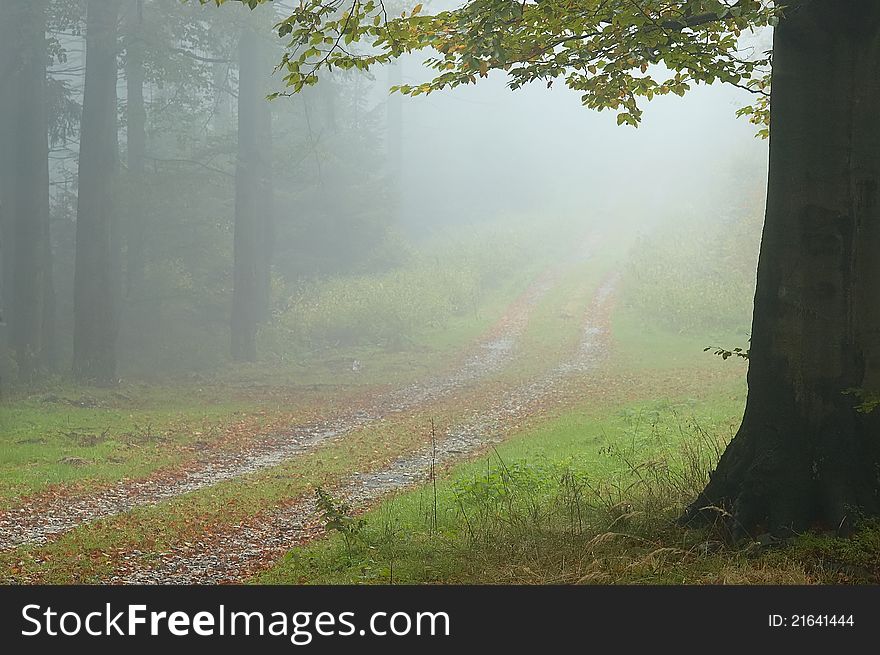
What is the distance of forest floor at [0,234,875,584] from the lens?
20.3 feet

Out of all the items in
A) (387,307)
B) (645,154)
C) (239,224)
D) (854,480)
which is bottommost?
(854,480)

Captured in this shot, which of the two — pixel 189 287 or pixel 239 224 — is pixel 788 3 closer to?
pixel 239 224

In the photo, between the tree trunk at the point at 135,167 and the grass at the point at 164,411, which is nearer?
the grass at the point at 164,411

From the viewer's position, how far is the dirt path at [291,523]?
7.48 m

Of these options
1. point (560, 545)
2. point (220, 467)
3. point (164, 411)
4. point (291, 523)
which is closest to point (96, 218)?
point (164, 411)

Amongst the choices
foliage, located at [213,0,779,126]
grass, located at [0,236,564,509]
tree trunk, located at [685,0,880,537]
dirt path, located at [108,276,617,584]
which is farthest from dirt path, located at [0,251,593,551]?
tree trunk, located at [685,0,880,537]

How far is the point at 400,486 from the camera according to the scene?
1117 cm

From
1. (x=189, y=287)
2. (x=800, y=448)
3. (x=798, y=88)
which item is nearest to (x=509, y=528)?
(x=800, y=448)

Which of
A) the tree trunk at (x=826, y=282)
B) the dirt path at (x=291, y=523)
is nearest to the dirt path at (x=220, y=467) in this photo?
the dirt path at (x=291, y=523)

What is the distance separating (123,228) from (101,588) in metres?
22.1

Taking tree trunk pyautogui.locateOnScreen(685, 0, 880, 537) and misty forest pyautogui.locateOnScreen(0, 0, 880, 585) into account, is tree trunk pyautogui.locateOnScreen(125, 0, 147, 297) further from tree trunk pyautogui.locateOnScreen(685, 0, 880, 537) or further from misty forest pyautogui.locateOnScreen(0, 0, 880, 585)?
tree trunk pyautogui.locateOnScreen(685, 0, 880, 537)

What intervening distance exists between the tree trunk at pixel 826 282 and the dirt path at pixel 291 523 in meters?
4.16

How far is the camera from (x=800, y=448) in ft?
20.0

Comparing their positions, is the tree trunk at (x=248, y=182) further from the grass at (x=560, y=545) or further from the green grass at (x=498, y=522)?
the grass at (x=560, y=545)
